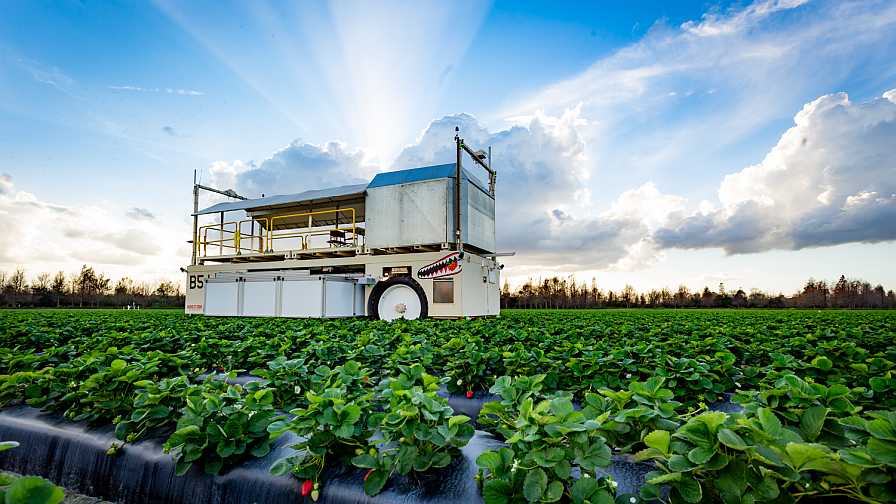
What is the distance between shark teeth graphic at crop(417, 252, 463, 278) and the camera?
10.9 m

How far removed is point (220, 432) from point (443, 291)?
8913 millimetres

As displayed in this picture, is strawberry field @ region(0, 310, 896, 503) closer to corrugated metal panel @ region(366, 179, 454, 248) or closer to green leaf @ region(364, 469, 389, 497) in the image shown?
green leaf @ region(364, 469, 389, 497)

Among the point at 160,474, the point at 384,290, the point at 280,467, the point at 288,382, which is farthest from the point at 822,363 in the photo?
the point at 384,290

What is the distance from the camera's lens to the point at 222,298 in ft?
43.9

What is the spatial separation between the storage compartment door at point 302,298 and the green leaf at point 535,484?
10879 mm

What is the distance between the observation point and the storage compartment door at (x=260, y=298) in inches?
495

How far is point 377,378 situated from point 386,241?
26.9 ft

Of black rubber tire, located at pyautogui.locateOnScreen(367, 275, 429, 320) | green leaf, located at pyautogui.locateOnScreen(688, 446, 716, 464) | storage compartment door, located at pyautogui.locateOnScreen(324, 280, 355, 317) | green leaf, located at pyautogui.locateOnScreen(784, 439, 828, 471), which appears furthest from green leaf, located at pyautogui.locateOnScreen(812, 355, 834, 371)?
storage compartment door, located at pyautogui.locateOnScreen(324, 280, 355, 317)

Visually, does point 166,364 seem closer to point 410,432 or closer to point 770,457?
point 410,432

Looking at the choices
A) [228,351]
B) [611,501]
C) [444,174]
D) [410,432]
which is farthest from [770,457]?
[444,174]

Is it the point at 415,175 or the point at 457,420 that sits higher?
the point at 415,175

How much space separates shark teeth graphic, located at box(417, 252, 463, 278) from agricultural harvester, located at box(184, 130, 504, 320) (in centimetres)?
3

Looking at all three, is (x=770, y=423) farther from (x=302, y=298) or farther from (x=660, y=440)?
(x=302, y=298)

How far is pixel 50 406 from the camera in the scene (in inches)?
129
